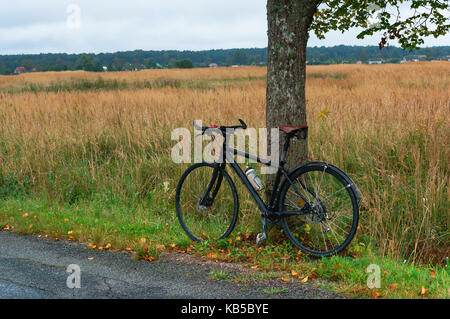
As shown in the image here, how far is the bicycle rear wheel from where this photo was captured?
4.81m

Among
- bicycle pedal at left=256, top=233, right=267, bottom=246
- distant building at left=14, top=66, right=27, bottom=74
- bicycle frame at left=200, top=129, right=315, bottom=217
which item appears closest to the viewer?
bicycle frame at left=200, top=129, right=315, bottom=217

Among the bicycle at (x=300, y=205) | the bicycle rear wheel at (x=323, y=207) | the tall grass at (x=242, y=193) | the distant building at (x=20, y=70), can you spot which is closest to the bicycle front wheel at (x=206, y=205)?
the bicycle at (x=300, y=205)

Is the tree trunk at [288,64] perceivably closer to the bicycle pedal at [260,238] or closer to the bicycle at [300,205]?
the bicycle at [300,205]

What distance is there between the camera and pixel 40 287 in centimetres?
445

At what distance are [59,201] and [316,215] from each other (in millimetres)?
4546

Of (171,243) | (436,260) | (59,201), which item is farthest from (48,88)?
(436,260)

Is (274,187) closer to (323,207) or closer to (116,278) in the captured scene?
(323,207)

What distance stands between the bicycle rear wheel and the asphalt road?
76 cm

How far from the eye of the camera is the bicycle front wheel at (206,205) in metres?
5.71

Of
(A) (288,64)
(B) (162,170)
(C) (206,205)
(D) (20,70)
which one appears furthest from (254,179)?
(D) (20,70)

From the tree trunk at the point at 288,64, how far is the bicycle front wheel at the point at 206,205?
2.95 ft

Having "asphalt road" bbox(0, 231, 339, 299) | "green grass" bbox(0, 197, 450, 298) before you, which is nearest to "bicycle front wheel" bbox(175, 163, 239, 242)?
"green grass" bbox(0, 197, 450, 298)

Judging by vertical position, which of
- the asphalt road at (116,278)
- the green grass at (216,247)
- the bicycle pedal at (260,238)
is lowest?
the asphalt road at (116,278)

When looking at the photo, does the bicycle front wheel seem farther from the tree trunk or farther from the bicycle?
the tree trunk
